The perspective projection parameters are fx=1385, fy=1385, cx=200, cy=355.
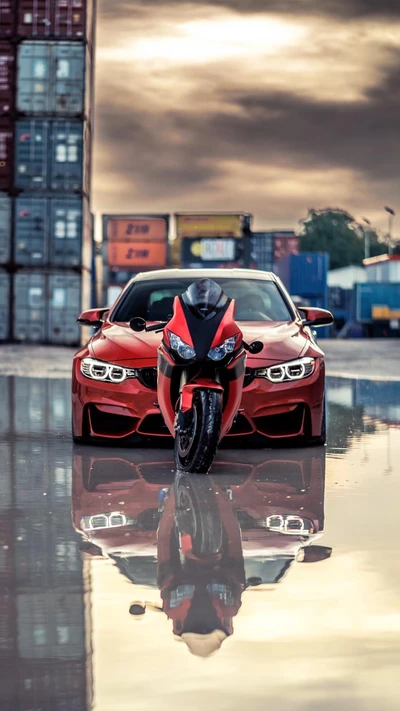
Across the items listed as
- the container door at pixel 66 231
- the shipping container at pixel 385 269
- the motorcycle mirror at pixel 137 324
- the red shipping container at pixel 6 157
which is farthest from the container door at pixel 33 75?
the shipping container at pixel 385 269

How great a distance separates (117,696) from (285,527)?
10.4ft

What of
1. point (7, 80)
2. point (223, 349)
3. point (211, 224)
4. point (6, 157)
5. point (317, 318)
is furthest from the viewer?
point (211, 224)

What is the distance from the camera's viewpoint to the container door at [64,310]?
45.3 meters

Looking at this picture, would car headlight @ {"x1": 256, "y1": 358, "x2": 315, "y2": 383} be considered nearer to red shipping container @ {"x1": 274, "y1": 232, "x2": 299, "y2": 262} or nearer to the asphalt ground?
the asphalt ground

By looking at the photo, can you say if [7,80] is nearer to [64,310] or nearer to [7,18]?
[7,18]

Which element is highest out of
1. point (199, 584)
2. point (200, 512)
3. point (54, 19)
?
point (54, 19)

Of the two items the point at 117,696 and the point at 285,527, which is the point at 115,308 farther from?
the point at 117,696

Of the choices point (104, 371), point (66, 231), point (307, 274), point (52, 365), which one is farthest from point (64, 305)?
point (104, 371)

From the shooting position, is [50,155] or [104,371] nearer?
[104,371]

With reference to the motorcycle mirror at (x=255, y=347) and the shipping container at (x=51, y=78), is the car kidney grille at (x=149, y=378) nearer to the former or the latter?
the motorcycle mirror at (x=255, y=347)

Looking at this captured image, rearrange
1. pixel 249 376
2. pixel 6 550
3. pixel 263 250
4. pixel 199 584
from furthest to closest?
pixel 263 250 < pixel 249 376 < pixel 6 550 < pixel 199 584

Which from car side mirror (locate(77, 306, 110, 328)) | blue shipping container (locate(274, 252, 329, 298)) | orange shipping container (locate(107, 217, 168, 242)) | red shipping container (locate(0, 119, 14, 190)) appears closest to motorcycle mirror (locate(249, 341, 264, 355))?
car side mirror (locate(77, 306, 110, 328))

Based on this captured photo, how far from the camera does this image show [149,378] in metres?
10.2

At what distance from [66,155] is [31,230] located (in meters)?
2.80
